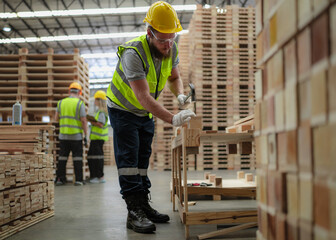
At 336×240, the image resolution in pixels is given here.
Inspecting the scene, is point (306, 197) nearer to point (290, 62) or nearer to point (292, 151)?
point (292, 151)

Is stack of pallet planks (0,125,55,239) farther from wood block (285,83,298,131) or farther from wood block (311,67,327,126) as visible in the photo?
wood block (311,67,327,126)

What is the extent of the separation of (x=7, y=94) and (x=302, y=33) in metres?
8.19

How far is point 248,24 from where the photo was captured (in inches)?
362

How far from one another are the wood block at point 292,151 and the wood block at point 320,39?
28 centimetres

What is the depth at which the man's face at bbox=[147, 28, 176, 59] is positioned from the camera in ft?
9.63

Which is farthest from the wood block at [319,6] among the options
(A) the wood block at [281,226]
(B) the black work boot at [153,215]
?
(B) the black work boot at [153,215]

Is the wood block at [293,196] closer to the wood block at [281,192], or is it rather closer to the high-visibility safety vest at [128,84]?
the wood block at [281,192]

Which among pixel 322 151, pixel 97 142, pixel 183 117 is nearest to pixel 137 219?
pixel 183 117

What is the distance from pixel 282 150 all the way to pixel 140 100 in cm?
175

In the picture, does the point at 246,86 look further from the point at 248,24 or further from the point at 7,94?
the point at 7,94

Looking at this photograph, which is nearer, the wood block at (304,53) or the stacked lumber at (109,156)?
the wood block at (304,53)

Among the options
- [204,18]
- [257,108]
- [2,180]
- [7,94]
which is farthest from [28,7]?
[257,108]

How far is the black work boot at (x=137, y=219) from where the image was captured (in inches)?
113

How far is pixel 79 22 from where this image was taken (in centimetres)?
1861
